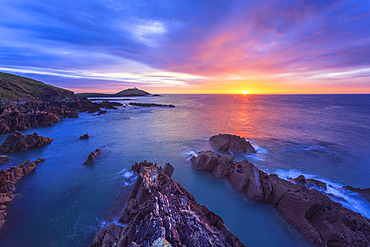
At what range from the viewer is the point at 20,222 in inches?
402

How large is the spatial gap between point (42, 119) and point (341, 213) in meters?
57.4

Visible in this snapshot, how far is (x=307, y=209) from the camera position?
9.80m

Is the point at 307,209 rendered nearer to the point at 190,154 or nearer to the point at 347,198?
the point at 347,198

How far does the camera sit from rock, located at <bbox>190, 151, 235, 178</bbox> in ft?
52.0

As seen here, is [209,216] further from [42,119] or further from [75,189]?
[42,119]

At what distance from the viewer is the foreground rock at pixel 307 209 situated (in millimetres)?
8547

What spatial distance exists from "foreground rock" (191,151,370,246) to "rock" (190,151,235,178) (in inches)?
34.4

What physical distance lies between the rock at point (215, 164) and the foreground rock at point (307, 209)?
0.87 meters

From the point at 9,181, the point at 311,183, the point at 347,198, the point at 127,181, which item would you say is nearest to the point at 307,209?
the point at 311,183

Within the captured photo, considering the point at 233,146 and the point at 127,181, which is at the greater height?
the point at 233,146

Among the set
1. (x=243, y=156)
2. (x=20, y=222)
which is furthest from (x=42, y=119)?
(x=243, y=156)

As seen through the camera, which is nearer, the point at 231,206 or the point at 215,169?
the point at 231,206

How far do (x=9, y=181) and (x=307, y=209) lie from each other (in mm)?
24864

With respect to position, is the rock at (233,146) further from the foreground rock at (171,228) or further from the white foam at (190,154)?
the foreground rock at (171,228)
